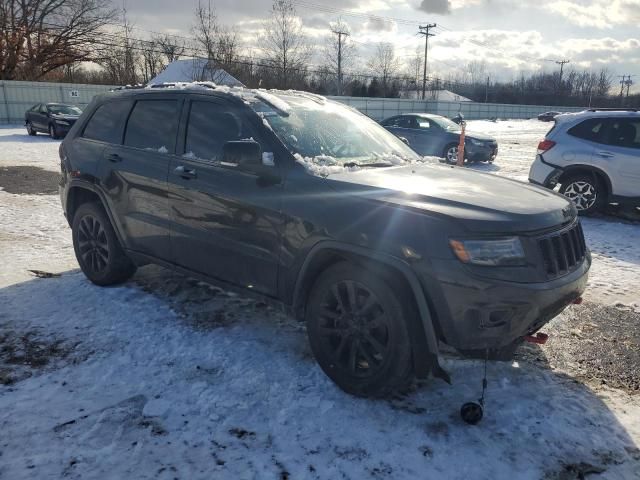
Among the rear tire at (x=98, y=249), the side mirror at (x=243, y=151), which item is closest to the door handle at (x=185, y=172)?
the side mirror at (x=243, y=151)

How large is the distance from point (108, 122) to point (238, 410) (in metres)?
3.17

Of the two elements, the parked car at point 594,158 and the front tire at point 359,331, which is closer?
the front tire at point 359,331

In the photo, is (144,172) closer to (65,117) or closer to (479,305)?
(479,305)

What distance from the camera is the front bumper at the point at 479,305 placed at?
8.62 ft

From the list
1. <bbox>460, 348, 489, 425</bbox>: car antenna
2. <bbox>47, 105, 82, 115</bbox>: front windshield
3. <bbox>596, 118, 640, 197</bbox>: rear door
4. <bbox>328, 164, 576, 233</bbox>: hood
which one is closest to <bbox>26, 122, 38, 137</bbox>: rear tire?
<bbox>47, 105, 82, 115</bbox>: front windshield

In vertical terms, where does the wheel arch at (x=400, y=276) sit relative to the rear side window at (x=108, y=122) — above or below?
below

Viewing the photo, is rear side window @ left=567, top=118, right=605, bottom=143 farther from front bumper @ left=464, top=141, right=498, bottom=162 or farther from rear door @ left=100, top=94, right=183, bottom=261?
rear door @ left=100, top=94, right=183, bottom=261

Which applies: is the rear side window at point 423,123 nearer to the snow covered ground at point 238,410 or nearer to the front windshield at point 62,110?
the snow covered ground at point 238,410

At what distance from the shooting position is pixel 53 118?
69.9 feet

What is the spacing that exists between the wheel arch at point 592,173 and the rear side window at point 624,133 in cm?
48

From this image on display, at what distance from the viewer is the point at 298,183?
10.7 ft

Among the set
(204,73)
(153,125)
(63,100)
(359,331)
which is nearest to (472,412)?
(359,331)

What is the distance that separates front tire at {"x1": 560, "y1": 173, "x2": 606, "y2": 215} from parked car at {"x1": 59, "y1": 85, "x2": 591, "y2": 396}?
5096mm

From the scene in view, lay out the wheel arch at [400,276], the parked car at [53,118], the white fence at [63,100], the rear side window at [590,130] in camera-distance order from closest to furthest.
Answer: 1. the wheel arch at [400,276]
2. the rear side window at [590,130]
3. the parked car at [53,118]
4. the white fence at [63,100]
